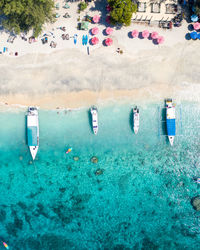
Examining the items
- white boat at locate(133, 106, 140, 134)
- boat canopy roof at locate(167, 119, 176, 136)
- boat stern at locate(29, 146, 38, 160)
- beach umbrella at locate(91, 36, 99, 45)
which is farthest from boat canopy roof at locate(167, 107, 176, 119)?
boat stern at locate(29, 146, 38, 160)

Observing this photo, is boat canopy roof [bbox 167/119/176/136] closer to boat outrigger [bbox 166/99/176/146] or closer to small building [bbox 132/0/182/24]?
boat outrigger [bbox 166/99/176/146]

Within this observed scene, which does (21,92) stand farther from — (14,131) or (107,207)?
(107,207)

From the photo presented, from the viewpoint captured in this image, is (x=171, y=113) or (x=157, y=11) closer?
(x=157, y=11)

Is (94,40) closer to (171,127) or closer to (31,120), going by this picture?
(31,120)

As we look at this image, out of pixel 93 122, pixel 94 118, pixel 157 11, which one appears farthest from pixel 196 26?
pixel 93 122

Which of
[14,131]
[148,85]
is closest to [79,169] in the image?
[14,131]

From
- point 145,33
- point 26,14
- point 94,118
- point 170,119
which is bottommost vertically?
point 170,119
